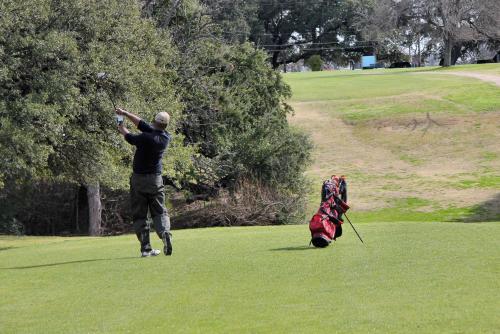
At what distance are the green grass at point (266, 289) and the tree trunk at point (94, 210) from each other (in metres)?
22.6

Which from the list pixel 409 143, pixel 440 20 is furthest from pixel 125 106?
pixel 440 20

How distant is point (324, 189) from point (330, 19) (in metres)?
102

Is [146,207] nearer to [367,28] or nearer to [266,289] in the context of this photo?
[266,289]

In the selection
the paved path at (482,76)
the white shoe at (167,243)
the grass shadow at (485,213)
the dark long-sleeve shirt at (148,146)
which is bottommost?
the grass shadow at (485,213)

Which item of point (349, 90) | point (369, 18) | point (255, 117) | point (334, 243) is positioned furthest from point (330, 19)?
point (334, 243)

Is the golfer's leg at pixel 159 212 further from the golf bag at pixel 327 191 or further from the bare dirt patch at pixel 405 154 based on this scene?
the bare dirt patch at pixel 405 154

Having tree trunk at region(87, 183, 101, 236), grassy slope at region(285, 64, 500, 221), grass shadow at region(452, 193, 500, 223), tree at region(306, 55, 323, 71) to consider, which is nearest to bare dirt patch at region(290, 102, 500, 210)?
grassy slope at region(285, 64, 500, 221)

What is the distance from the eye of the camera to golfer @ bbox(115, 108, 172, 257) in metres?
12.3

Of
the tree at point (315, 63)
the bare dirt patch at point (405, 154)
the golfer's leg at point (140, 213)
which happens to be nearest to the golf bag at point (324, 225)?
the golfer's leg at point (140, 213)

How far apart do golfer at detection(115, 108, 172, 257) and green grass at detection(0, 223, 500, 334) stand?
52cm

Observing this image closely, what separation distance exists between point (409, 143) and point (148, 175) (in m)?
42.2

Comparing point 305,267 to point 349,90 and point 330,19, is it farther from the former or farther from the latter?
point 330,19

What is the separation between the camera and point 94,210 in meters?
37.0

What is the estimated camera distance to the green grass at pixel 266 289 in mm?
7477
